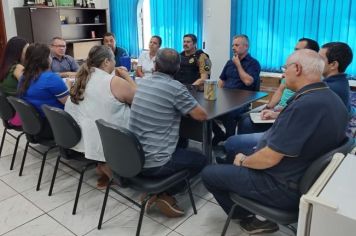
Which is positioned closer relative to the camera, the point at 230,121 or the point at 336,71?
the point at 336,71

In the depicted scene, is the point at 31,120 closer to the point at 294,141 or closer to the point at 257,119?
the point at 257,119

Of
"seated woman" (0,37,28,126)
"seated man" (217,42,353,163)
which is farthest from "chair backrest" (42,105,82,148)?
"seated man" (217,42,353,163)

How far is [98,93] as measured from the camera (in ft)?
7.10

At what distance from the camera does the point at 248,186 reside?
1700mm

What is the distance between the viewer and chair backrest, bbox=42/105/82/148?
84.7 inches

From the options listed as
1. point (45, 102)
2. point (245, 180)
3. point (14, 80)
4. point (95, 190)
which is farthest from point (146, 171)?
point (14, 80)

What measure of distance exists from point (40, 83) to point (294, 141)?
2.00 metres

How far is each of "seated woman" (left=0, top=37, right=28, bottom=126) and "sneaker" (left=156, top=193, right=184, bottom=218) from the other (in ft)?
5.34

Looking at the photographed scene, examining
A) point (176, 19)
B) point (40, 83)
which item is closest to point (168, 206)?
point (40, 83)

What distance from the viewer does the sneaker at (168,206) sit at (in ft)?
7.27

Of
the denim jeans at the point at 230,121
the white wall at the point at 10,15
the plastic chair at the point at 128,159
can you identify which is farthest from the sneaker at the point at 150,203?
the white wall at the point at 10,15

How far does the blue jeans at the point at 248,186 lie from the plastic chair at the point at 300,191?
0.03 m

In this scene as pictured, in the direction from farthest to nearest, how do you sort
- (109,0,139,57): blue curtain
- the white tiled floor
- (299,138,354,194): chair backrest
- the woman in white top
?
(109,0,139,57): blue curtain < the woman in white top < the white tiled floor < (299,138,354,194): chair backrest

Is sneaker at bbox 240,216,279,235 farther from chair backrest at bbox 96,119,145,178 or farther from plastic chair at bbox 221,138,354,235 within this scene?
chair backrest at bbox 96,119,145,178
